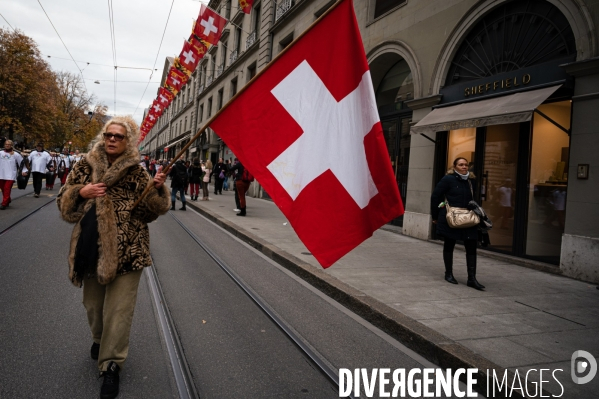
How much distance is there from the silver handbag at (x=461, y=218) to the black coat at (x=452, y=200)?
10 cm

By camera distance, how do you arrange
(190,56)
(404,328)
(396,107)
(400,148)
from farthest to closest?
(190,56) < (396,107) < (400,148) < (404,328)

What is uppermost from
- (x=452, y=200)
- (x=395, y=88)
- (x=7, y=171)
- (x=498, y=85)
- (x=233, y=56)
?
(x=233, y=56)

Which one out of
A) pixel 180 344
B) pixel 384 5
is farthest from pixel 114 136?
pixel 384 5

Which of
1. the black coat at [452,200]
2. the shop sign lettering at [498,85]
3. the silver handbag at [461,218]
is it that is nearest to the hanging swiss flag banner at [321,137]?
the silver handbag at [461,218]

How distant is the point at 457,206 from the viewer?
5.71m

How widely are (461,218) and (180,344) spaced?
4043 millimetres

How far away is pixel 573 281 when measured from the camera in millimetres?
6121

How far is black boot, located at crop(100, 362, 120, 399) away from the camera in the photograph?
251cm

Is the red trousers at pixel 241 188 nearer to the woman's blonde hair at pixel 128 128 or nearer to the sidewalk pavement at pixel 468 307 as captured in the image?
the sidewalk pavement at pixel 468 307

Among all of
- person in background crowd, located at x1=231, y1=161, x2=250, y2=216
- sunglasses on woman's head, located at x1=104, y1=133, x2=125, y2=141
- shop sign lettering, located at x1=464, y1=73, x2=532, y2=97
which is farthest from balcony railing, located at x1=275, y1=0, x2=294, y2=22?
sunglasses on woman's head, located at x1=104, y1=133, x2=125, y2=141

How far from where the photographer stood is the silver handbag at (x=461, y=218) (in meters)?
5.50

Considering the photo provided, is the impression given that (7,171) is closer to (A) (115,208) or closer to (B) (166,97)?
(A) (115,208)

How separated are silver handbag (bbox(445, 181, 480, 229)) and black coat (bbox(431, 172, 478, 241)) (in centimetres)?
10

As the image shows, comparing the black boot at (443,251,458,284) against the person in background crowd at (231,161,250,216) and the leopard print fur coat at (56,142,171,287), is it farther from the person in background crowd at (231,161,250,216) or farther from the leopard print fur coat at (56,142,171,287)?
the person in background crowd at (231,161,250,216)
